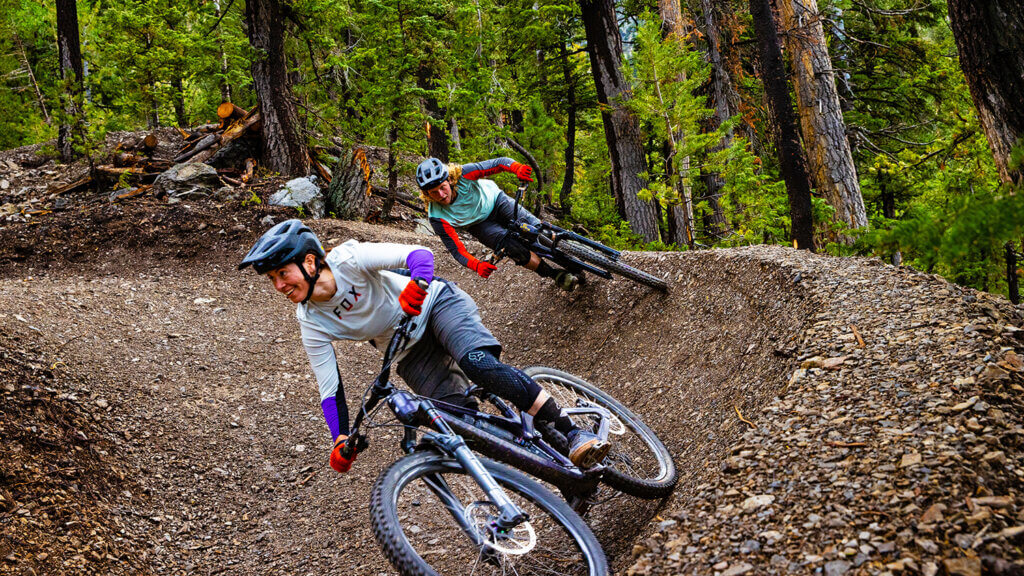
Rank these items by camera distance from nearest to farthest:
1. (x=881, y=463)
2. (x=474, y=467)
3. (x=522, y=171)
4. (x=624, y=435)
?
(x=881, y=463) < (x=474, y=467) < (x=624, y=435) < (x=522, y=171)

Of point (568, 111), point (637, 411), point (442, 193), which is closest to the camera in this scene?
point (637, 411)

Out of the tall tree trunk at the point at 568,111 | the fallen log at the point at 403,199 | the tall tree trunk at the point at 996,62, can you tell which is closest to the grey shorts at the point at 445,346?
the tall tree trunk at the point at 996,62

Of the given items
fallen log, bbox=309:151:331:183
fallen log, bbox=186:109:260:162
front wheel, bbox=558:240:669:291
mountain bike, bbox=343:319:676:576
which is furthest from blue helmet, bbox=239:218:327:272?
fallen log, bbox=186:109:260:162

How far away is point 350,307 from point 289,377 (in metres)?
5.42

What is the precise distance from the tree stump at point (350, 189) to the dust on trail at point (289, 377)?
3.83m

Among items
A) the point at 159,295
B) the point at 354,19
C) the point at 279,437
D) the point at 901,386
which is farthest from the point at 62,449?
the point at 354,19

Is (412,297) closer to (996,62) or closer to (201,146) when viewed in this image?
(996,62)

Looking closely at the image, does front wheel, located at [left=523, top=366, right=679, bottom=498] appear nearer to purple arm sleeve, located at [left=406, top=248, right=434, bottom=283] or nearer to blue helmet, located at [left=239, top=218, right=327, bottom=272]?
purple arm sleeve, located at [left=406, top=248, right=434, bottom=283]

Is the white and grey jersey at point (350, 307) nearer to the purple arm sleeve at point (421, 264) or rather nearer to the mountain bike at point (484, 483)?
the purple arm sleeve at point (421, 264)

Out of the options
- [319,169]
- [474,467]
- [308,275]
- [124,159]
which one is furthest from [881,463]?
[124,159]

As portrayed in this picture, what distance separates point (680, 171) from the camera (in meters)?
10.6

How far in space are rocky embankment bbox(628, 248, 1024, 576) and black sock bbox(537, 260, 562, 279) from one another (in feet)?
12.2

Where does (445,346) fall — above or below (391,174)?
below

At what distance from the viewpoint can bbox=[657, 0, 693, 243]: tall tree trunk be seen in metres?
10.6
